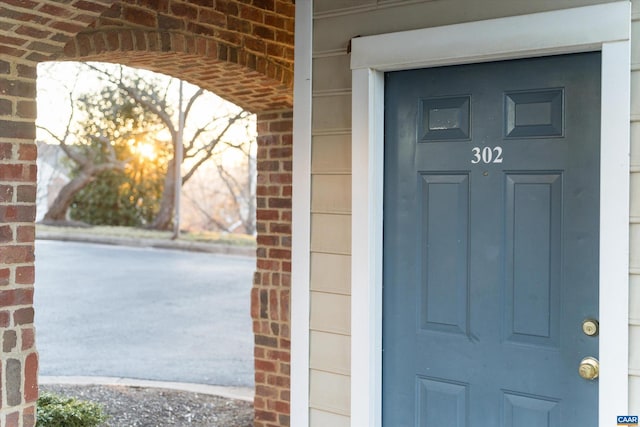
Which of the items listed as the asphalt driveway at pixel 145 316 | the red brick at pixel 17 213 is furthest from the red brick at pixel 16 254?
the asphalt driveway at pixel 145 316

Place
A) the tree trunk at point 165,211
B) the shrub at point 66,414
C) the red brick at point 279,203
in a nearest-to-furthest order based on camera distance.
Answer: the shrub at point 66,414 → the red brick at point 279,203 → the tree trunk at point 165,211

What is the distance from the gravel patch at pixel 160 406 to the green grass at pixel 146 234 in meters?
10.9

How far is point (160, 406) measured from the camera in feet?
17.9

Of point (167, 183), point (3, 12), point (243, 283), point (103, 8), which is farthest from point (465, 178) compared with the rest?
point (167, 183)

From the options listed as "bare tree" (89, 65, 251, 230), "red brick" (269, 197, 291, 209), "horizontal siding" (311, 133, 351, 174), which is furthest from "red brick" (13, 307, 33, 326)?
"bare tree" (89, 65, 251, 230)

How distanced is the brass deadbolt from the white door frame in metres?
0.06

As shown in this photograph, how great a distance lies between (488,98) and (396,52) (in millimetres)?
388

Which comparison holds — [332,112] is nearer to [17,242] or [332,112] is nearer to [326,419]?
[326,419]

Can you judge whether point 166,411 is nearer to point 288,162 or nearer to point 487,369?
point 288,162

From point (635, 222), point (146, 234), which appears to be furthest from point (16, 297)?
point (146, 234)

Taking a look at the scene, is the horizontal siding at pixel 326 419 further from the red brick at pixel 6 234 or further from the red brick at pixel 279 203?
the red brick at pixel 279 203

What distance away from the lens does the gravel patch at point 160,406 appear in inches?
202

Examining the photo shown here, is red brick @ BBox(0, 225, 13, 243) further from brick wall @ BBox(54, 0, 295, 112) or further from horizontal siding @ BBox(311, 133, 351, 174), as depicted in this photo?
horizontal siding @ BBox(311, 133, 351, 174)

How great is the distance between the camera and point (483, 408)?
254 centimetres
